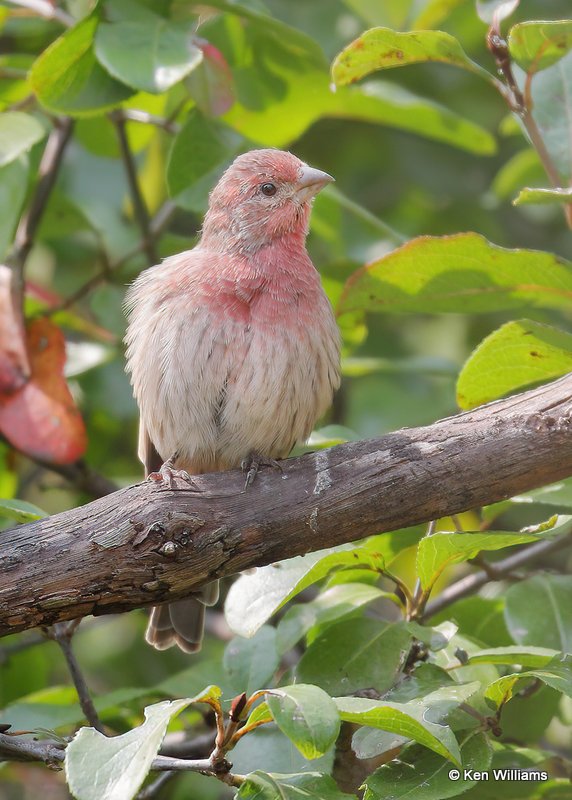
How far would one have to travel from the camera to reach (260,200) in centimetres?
523

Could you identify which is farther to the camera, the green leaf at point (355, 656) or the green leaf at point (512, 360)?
the green leaf at point (512, 360)

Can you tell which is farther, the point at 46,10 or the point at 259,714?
the point at 46,10

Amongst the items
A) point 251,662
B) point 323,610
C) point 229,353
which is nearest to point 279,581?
point 323,610

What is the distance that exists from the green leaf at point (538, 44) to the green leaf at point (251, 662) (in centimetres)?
242

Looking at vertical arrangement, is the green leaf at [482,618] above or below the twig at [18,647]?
above

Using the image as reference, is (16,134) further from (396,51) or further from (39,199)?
(396,51)

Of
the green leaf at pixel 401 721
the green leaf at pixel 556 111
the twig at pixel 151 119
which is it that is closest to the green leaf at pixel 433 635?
the green leaf at pixel 401 721

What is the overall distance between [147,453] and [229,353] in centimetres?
93

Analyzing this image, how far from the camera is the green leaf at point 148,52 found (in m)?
4.22

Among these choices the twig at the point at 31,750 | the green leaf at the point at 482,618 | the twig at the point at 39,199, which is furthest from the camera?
the twig at the point at 39,199

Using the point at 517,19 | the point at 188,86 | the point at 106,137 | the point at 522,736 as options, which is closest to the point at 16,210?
the point at 188,86

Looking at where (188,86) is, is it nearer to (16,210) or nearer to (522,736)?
(16,210)

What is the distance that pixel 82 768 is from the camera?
8.68 feet

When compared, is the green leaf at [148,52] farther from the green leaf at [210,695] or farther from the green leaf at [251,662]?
the green leaf at [210,695]
